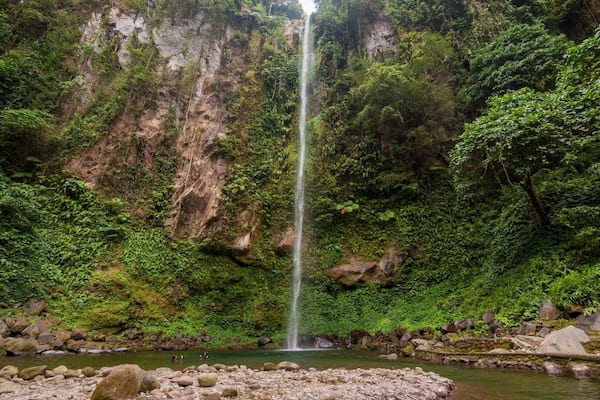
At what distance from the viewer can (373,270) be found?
16.7 metres

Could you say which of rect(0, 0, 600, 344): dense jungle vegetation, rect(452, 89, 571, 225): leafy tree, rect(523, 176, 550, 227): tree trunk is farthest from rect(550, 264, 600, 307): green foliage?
rect(452, 89, 571, 225): leafy tree

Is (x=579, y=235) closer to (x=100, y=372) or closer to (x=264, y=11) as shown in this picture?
(x=100, y=372)

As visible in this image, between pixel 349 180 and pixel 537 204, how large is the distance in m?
9.54

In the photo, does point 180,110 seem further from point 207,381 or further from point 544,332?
point 544,332

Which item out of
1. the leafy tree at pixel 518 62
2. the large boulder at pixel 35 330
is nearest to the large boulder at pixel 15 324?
the large boulder at pixel 35 330

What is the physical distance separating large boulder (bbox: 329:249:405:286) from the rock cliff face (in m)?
6.99

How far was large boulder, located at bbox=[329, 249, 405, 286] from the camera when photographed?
1654 cm

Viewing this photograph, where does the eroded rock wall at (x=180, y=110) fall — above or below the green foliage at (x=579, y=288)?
above

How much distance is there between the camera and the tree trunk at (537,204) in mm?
11055

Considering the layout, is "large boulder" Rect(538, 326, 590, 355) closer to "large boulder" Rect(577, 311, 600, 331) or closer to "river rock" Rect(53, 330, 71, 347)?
"large boulder" Rect(577, 311, 600, 331)

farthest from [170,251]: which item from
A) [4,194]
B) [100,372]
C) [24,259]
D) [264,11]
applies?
[264,11]

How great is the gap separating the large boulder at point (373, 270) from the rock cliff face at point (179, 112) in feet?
22.9

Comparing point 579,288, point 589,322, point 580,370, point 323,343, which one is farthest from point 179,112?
point 580,370

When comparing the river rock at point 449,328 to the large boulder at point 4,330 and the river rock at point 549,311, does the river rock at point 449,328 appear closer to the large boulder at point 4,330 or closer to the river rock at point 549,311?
the river rock at point 549,311
